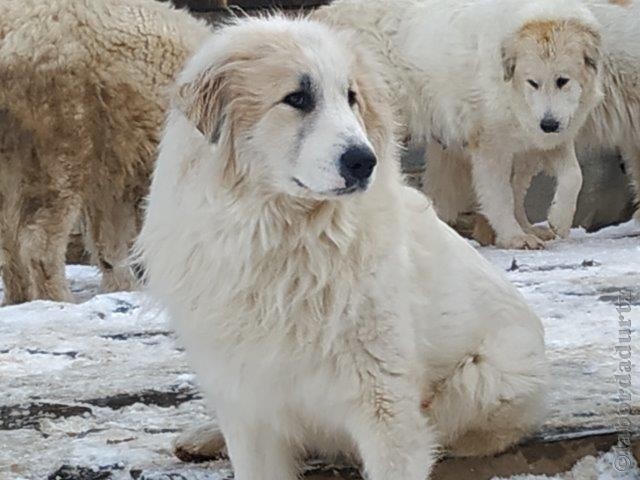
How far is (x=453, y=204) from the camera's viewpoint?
8891 mm

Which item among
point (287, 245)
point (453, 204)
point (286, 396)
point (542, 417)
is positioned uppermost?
point (287, 245)

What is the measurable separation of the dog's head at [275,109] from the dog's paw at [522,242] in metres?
4.85

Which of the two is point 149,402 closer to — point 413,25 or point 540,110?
point 540,110

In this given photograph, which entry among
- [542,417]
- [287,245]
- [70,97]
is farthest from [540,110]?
[287,245]

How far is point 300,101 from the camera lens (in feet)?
9.96

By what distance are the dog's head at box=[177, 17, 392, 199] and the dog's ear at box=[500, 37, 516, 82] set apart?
4757 mm

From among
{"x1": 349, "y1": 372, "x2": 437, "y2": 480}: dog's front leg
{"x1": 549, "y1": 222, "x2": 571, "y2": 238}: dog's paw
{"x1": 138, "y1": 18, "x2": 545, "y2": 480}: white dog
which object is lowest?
{"x1": 549, "y1": 222, "x2": 571, "y2": 238}: dog's paw

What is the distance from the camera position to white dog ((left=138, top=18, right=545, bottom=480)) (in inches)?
118

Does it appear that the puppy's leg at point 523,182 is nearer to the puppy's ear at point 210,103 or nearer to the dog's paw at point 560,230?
the dog's paw at point 560,230

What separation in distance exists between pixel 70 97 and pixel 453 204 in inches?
140

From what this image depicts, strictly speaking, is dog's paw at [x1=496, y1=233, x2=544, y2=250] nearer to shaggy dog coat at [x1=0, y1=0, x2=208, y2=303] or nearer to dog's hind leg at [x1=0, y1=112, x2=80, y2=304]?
shaggy dog coat at [x1=0, y1=0, x2=208, y2=303]

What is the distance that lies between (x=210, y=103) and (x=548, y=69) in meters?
4.99

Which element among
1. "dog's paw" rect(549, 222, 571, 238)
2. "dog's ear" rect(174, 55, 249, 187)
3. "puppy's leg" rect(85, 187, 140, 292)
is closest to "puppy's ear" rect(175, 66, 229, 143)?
"dog's ear" rect(174, 55, 249, 187)

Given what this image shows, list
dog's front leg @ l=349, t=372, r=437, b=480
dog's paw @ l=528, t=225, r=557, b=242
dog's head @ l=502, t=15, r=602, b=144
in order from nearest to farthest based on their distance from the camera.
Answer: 1. dog's front leg @ l=349, t=372, r=437, b=480
2. dog's head @ l=502, t=15, r=602, b=144
3. dog's paw @ l=528, t=225, r=557, b=242
